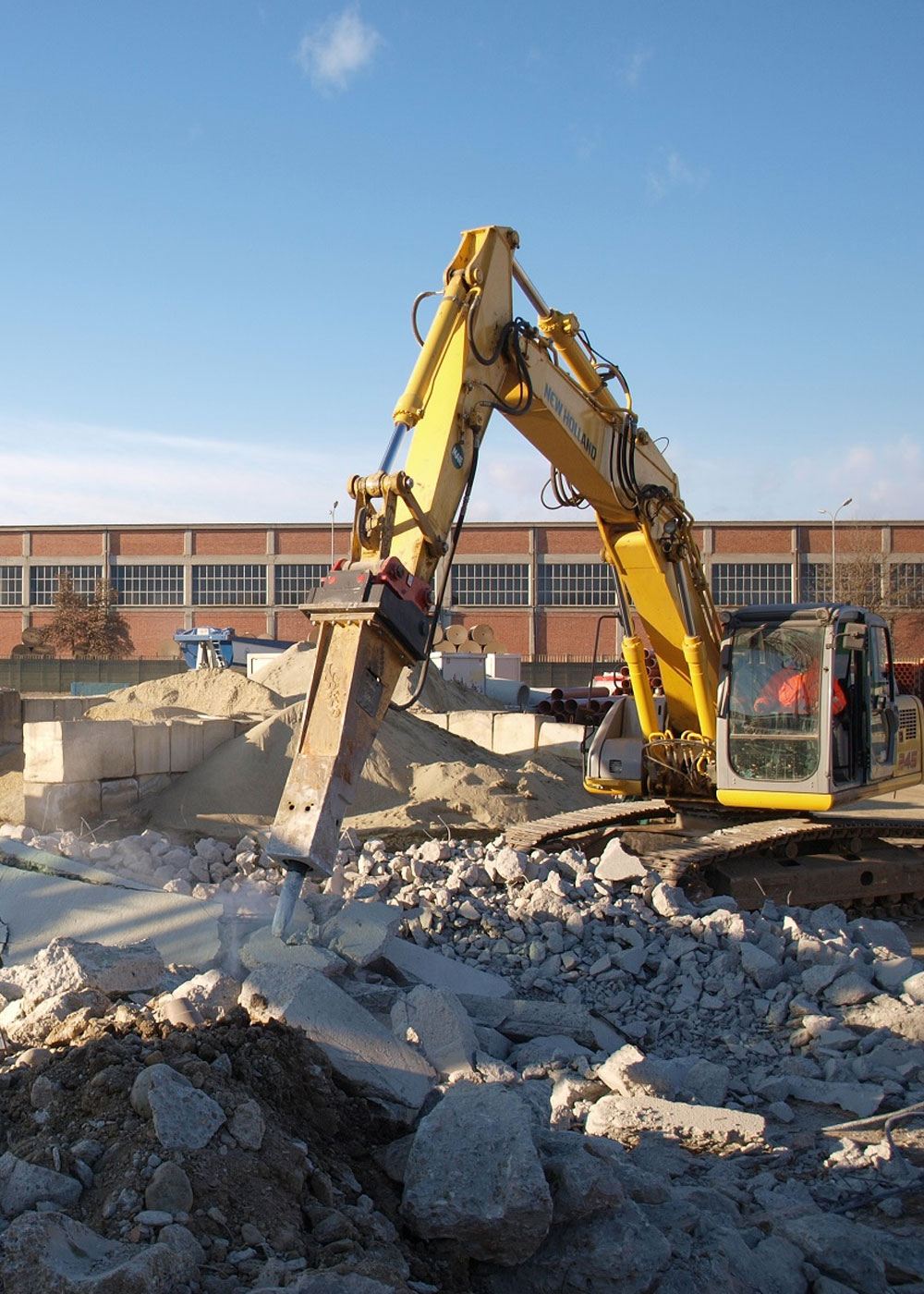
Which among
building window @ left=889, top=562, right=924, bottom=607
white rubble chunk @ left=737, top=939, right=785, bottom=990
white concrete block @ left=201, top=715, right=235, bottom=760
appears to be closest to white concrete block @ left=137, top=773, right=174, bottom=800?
white concrete block @ left=201, top=715, right=235, bottom=760

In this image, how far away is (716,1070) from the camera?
537 centimetres

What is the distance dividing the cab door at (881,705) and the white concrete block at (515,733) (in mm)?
8299

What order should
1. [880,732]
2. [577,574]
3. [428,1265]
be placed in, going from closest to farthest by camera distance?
[428,1265] < [880,732] < [577,574]

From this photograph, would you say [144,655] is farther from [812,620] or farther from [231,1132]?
[231,1132]

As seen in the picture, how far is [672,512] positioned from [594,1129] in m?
5.41

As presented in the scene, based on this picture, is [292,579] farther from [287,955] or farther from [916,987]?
[287,955]

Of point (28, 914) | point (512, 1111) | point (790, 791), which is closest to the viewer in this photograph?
point (512, 1111)

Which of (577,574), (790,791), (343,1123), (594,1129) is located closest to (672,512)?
(790,791)

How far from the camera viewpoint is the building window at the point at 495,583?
150 ft

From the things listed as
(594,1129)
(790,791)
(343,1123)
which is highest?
(790,791)

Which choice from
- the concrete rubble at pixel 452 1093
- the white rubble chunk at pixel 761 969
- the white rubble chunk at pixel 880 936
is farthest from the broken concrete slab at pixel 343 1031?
the white rubble chunk at pixel 880 936

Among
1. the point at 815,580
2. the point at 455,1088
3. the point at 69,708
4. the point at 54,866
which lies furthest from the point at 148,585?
the point at 455,1088

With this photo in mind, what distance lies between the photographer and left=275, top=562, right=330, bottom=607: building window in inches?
1834

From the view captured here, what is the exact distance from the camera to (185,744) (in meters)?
12.9
